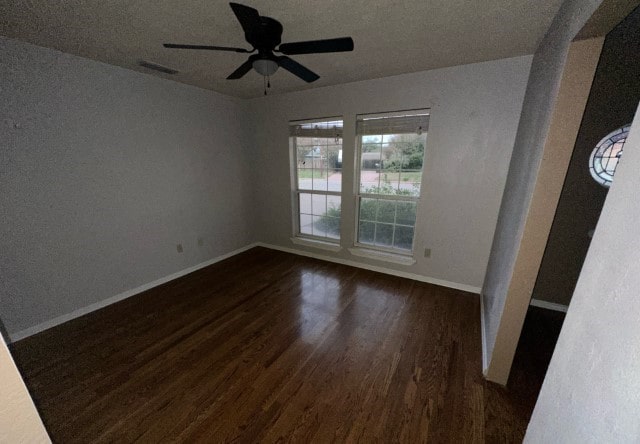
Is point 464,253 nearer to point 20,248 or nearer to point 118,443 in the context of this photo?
point 118,443

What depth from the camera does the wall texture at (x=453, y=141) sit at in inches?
86.9

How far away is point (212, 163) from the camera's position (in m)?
3.29

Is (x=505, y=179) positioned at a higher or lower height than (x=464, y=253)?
higher

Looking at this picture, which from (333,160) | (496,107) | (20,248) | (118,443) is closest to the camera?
(118,443)

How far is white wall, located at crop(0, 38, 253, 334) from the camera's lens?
187 centimetres

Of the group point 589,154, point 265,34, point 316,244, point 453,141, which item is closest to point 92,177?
point 265,34

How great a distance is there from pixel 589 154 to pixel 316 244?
9.94ft

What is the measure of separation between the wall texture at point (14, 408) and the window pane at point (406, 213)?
301cm

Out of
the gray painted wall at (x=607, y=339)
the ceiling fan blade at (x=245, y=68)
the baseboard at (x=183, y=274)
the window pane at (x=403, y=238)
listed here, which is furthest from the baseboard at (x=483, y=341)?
the ceiling fan blade at (x=245, y=68)

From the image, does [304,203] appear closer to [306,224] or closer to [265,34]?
[306,224]

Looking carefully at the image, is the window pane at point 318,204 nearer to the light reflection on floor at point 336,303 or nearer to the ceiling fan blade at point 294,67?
the light reflection on floor at point 336,303

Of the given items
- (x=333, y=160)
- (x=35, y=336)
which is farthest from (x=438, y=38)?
(x=35, y=336)

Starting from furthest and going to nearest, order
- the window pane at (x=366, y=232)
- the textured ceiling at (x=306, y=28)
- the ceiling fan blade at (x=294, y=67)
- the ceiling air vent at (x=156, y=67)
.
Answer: the window pane at (x=366, y=232) → the ceiling air vent at (x=156, y=67) → the ceiling fan blade at (x=294, y=67) → the textured ceiling at (x=306, y=28)

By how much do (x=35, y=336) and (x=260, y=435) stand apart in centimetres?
226
